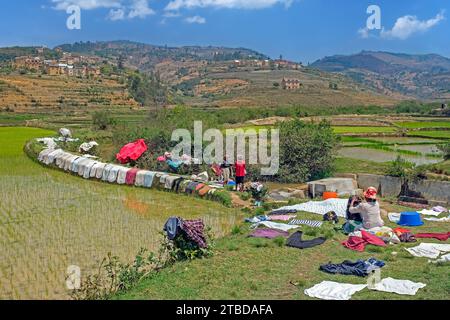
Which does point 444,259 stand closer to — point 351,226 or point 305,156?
point 351,226

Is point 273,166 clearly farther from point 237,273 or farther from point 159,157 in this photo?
Answer: point 237,273

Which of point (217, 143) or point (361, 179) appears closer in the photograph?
point (361, 179)

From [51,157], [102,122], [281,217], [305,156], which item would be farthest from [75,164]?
[102,122]

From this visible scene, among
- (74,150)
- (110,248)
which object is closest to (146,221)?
(110,248)

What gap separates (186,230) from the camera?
26.8ft

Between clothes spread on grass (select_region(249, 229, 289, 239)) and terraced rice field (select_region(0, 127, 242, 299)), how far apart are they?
4.16ft

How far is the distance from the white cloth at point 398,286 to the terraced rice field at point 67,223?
167 inches

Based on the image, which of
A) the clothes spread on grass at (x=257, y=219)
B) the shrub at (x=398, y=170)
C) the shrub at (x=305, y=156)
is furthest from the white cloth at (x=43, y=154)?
the shrub at (x=398, y=170)

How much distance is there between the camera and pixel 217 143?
18.7 m

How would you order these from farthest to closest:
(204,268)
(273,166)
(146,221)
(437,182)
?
1. (273,166)
2. (437,182)
3. (146,221)
4. (204,268)

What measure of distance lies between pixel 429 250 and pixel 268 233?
2817mm

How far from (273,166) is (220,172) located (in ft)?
7.16

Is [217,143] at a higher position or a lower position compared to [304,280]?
higher
